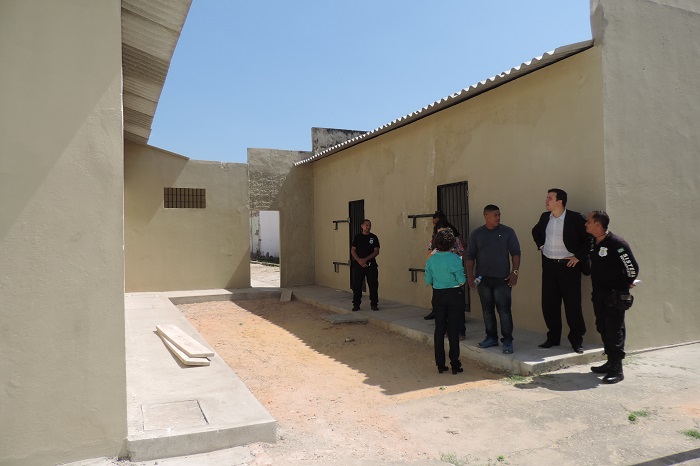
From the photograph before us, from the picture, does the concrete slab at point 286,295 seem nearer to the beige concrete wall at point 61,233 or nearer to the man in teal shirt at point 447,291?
the man in teal shirt at point 447,291

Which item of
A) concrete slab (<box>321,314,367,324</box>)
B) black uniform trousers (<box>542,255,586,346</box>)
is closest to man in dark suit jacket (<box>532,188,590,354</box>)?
black uniform trousers (<box>542,255,586,346</box>)

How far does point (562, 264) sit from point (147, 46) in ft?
17.8

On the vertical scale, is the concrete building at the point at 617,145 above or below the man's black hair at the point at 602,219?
above

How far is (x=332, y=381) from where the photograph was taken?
551cm

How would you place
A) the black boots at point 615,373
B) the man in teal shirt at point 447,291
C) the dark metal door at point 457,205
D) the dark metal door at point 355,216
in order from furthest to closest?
the dark metal door at point 355,216 → the dark metal door at point 457,205 → the man in teal shirt at point 447,291 → the black boots at point 615,373

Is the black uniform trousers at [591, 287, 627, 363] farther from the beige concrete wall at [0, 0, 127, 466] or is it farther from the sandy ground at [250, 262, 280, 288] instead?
the sandy ground at [250, 262, 280, 288]

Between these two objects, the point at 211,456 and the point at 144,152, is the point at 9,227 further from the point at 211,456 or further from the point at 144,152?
the point at 144,152

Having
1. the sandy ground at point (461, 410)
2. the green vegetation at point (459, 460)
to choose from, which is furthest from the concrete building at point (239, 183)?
the green vegetation at point (459, 460)

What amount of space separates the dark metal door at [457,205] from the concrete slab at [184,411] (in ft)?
14.1

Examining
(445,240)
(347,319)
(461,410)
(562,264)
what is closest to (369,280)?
(347,319)

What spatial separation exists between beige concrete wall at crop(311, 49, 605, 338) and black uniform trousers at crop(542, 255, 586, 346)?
15.3 inches

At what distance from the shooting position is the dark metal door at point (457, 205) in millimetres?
7887

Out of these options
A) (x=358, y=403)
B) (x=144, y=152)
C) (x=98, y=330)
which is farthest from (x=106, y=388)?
(x=144, y=152)

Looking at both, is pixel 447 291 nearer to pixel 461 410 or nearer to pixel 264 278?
pixel 461 410
